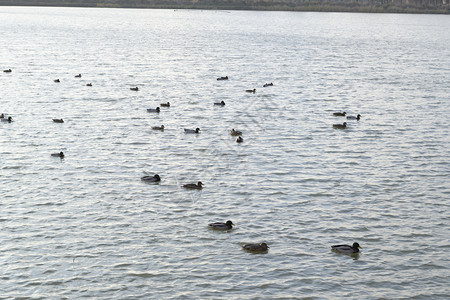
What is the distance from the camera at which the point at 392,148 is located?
34.2 m

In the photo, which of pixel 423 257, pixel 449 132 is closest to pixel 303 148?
pixel 449 132

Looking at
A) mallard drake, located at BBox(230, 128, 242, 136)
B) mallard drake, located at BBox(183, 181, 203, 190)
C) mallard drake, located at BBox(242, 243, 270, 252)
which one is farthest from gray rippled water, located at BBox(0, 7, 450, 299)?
mallard drake, located at BBox(183, 181, 203, 190)

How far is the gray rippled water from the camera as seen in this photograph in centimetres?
1920

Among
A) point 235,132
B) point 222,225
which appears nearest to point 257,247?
point 222,225

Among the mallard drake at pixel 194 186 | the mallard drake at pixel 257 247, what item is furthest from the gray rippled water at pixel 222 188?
the mallard drake at pixel 194 186

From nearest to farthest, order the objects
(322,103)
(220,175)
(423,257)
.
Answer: (423,257) < (220,175) < (322,103)

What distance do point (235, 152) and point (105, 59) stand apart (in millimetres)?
43648

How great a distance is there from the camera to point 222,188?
26781 mm

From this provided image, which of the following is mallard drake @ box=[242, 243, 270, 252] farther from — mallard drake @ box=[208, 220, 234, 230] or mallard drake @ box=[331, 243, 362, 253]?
mallard drake @ box=[331, 243, 362, 253]

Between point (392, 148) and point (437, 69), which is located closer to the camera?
point (392, 148)

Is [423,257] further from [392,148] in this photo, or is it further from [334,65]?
[334,65]

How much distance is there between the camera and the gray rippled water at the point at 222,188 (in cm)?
1920

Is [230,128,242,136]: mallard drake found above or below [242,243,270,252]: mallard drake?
above

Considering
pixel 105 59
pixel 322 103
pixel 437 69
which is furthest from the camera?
pixel 105 59
